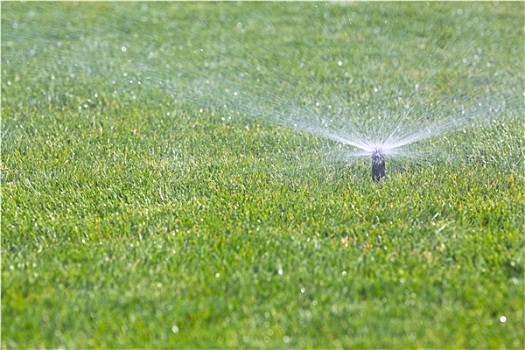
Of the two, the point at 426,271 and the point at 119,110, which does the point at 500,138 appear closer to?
the point at 426,271

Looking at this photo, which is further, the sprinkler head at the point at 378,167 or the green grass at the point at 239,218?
the sprinkler head at the point at 378,167

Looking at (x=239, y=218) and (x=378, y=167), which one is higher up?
(x=378, y=167)

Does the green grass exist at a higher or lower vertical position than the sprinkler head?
lower

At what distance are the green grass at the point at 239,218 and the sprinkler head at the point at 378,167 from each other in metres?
0.06

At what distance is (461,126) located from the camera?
4984 millimetres

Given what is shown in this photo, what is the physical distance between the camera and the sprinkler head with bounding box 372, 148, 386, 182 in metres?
4.04

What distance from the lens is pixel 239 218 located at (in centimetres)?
362

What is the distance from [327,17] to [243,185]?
173 inches

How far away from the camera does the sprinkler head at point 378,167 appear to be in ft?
13.2

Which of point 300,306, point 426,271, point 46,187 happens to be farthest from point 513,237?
point 46,187

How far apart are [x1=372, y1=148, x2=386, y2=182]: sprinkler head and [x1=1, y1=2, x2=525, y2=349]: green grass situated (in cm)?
6

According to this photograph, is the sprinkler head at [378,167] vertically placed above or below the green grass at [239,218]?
above

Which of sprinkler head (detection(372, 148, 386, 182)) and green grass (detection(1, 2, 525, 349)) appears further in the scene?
sprinkler head (detection(372, 148, 386, 182))

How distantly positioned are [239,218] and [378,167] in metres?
0.87
